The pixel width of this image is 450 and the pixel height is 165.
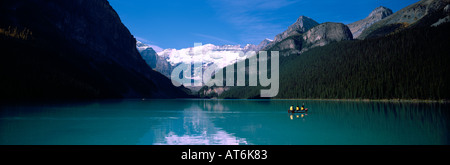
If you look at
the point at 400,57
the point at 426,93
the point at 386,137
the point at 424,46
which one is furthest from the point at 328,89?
the point at 386,137

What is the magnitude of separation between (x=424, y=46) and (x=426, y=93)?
183ft

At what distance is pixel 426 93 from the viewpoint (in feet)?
371

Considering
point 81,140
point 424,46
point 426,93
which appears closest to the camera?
point 81,140

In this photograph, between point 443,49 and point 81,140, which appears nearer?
point 81,140

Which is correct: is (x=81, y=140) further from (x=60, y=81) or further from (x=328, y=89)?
(x=328, y=89)

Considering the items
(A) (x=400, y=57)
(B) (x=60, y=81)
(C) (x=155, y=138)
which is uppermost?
(A) (x=400, y=57)

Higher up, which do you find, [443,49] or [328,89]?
[443,49]

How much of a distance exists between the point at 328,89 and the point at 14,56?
198 metres

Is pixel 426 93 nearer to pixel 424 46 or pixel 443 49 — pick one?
pixel 443 49

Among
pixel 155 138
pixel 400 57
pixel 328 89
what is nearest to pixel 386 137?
pixel 155 138

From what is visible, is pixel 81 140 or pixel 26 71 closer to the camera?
pixel 81 140
